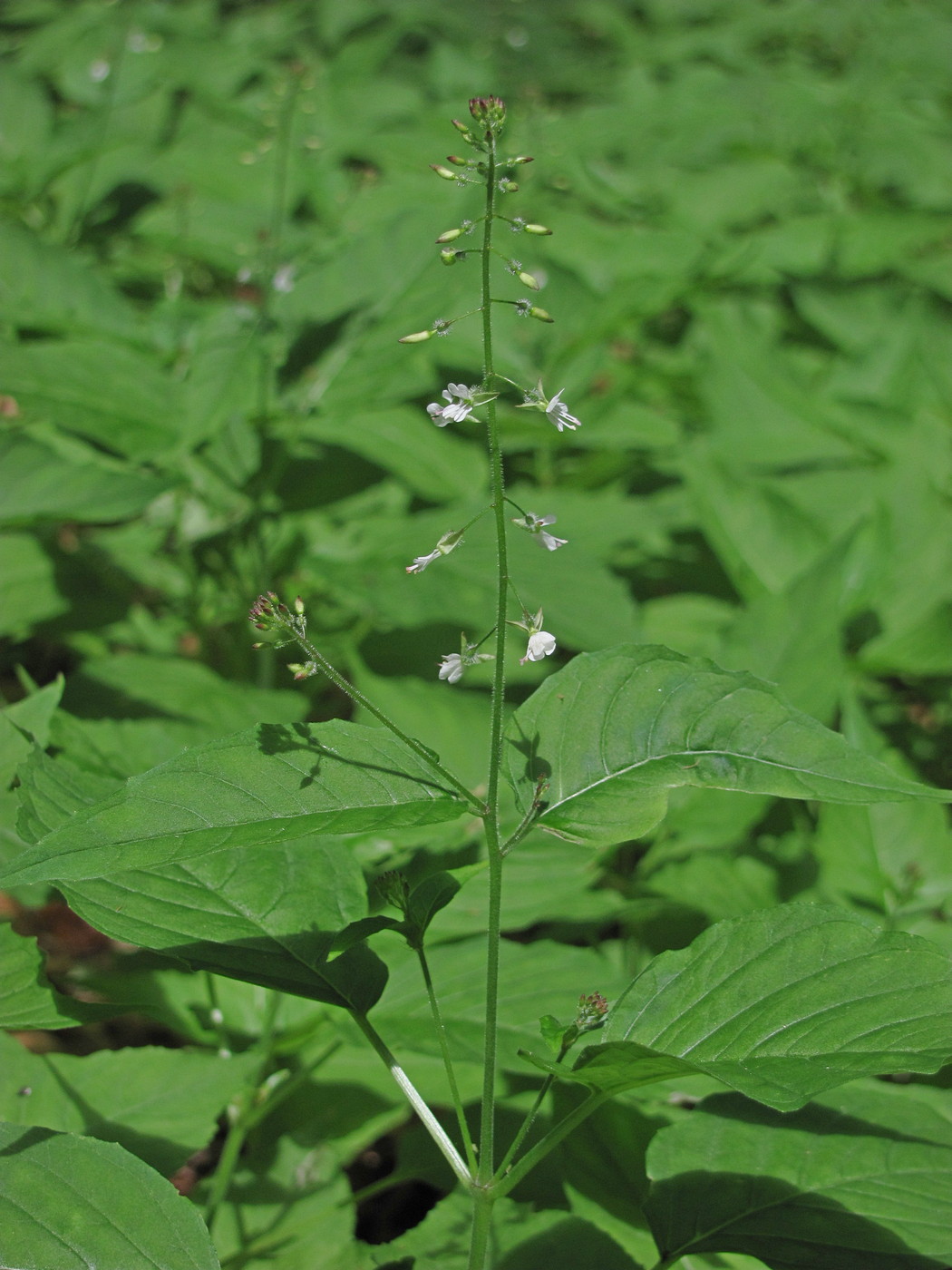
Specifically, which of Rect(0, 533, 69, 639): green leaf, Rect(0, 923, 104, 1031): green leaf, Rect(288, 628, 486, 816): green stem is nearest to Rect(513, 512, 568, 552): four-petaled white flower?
Rect(288, 628, 486, 816): green stem

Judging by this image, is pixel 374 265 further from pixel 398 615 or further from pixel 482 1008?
pixel 482 1008

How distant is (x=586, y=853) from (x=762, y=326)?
294 centimetres

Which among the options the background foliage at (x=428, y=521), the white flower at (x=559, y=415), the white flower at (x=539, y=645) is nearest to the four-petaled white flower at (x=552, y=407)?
the white flower at (x=559, y=415)

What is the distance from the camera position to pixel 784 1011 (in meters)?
1.13

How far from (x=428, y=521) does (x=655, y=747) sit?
1.44 m

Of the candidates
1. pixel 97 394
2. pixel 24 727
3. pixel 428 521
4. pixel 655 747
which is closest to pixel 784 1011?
pixel 655 747

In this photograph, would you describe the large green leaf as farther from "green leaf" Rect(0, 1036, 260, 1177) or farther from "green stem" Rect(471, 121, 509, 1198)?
"green leaf" Rect(0, 1036, 260, 1177)

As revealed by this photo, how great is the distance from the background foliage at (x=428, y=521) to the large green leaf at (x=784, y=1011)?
0.31 m

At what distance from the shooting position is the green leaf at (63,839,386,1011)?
4.02 ft

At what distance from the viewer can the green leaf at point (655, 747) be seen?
3.63ft

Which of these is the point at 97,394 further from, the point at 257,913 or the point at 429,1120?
the point at 429,1120

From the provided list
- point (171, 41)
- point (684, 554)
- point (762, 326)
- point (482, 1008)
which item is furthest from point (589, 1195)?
point (171, 41)

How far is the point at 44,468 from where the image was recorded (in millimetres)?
2152

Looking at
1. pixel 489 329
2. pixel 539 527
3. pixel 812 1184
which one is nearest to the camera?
pixel 489 329
